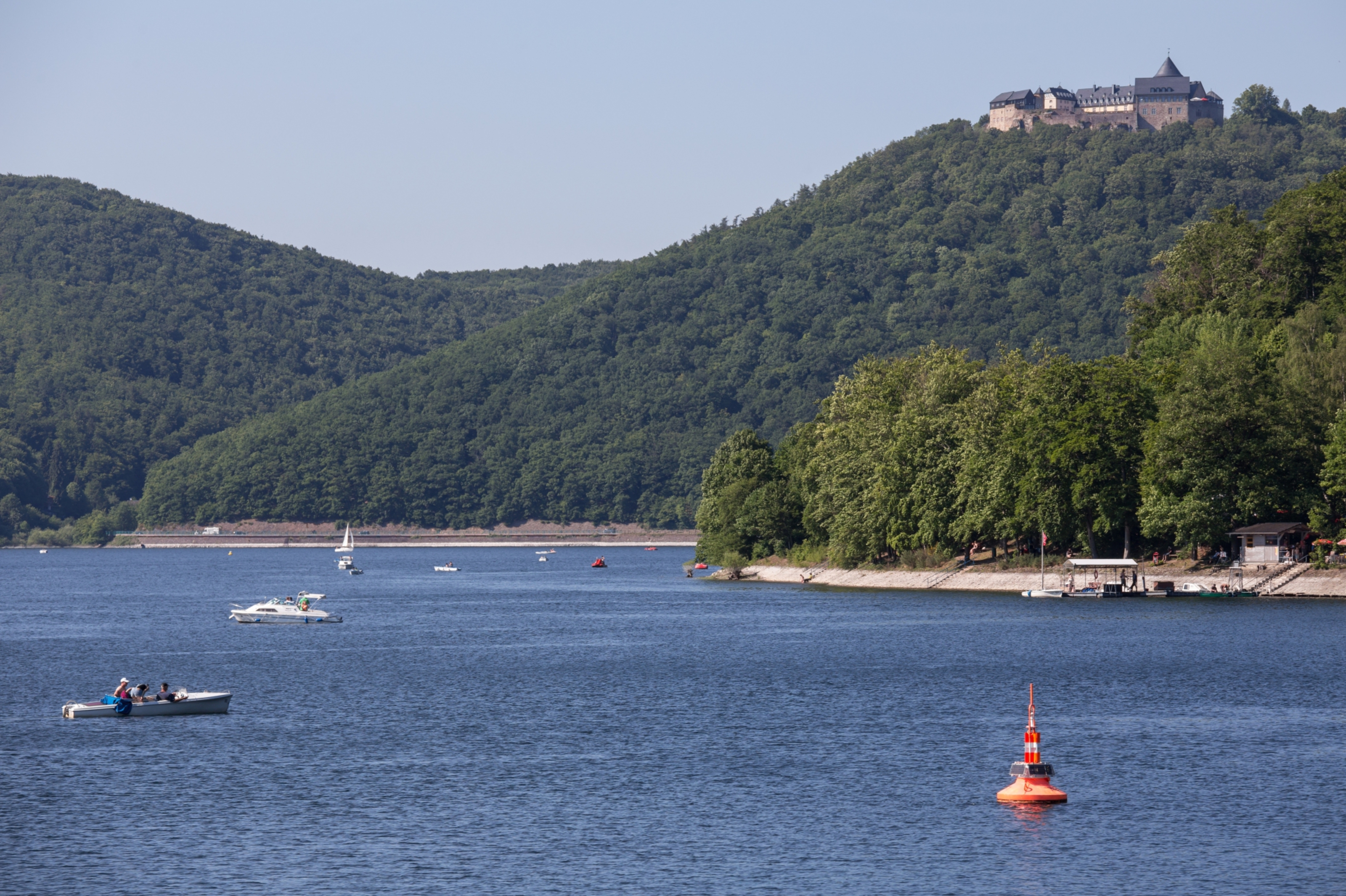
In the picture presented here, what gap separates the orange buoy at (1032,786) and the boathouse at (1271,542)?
254 ft

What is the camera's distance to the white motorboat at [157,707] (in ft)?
202

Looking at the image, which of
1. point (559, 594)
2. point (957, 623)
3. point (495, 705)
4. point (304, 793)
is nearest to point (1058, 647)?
point (957, 623)

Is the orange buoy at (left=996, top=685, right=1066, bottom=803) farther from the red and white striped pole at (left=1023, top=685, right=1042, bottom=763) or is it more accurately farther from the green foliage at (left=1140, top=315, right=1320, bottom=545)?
the green foliage at (left=1140, top=315, right=1320, bottom=545)

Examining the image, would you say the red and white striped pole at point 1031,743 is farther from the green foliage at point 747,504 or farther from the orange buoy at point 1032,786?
the green foliage at point 747,504

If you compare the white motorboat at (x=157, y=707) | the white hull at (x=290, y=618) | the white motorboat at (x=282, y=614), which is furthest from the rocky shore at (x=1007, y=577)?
the white motorboat at (x=157, y=707)

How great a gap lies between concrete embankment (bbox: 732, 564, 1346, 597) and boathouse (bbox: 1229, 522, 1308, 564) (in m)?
1.24

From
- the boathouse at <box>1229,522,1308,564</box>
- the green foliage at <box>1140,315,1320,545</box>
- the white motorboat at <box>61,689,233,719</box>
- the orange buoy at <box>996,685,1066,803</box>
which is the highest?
the green foliage at <box>1140,315,1320,545</box>

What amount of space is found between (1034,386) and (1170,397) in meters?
13.6

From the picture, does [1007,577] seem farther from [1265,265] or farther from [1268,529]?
[1265,265]

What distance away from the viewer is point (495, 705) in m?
65.2

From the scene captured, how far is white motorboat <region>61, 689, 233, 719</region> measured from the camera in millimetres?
61719

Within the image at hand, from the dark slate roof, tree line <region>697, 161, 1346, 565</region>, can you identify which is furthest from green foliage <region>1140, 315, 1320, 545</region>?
the dark slate roof

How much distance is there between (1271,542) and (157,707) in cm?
8434

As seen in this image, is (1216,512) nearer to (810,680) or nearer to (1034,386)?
(1034,386)
